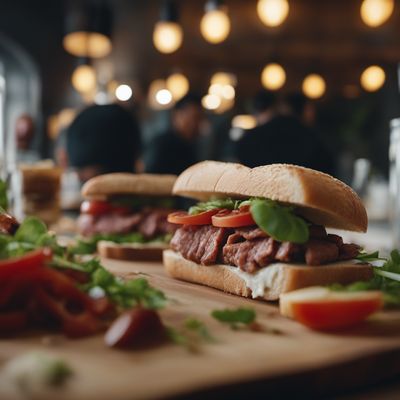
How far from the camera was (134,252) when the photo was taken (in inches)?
159

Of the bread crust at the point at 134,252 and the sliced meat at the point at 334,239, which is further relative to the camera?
the bread crust at the point at 134,252

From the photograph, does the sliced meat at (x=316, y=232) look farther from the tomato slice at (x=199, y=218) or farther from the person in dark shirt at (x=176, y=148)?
the person in dark shirt at (x=176, y=148)

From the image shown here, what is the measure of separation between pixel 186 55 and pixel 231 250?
12.3m

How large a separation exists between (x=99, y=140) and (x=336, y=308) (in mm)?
5724

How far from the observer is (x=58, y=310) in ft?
6.55

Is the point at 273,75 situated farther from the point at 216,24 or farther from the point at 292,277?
the point at 292,277

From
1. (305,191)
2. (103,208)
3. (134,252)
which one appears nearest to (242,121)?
(103,208)

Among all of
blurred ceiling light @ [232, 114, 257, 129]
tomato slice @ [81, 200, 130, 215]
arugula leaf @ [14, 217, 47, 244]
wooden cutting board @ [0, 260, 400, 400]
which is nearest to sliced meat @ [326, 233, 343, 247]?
wooden cutting board @ [0, 260, 400, 400]

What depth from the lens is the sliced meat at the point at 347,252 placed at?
8.95 ft

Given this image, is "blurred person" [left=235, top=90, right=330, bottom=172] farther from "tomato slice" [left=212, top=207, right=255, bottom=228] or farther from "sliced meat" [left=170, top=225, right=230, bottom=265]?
"tomato slice" [left=212, top=207, right=255, bottom=228]

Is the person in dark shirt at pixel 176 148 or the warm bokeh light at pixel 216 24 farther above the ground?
the warm bokeh light at pixel 216 24

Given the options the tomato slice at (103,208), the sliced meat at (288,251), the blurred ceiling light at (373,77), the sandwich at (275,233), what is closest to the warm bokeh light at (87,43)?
the blurred ceiling light at (373,77)

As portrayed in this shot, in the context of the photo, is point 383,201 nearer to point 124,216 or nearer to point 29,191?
point 124,216

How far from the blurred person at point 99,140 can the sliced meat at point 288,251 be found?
497 centimetres
